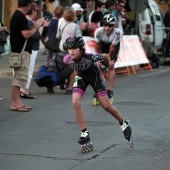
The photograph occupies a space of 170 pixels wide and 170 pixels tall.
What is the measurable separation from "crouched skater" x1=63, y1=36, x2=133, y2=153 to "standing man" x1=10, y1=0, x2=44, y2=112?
9.65ft

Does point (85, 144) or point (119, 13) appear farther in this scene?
point (119, 13)

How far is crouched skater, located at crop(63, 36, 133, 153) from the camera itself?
891 cm

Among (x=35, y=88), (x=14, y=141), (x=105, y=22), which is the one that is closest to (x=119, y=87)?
(x=35, y=88)

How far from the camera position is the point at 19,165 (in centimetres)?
795

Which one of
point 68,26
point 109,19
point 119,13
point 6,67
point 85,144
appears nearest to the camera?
point 85,144

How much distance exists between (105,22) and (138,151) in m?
5.26

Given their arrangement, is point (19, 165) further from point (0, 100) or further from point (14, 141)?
point (0, 100)

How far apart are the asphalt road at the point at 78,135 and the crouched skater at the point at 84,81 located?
249 mm

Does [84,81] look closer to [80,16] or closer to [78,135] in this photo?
[78,135]

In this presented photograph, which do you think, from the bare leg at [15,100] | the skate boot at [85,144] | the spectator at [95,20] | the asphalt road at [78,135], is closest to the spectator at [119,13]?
the spectator at [95,20]

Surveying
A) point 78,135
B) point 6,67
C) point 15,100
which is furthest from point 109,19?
point 6,67

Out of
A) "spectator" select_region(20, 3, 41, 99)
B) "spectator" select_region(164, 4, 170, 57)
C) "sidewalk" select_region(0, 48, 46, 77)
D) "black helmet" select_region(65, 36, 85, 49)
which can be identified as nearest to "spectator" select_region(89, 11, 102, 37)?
"sidewalk" select_region(0, 48, 46, 77)

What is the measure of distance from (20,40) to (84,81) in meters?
3.35

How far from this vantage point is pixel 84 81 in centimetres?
930
